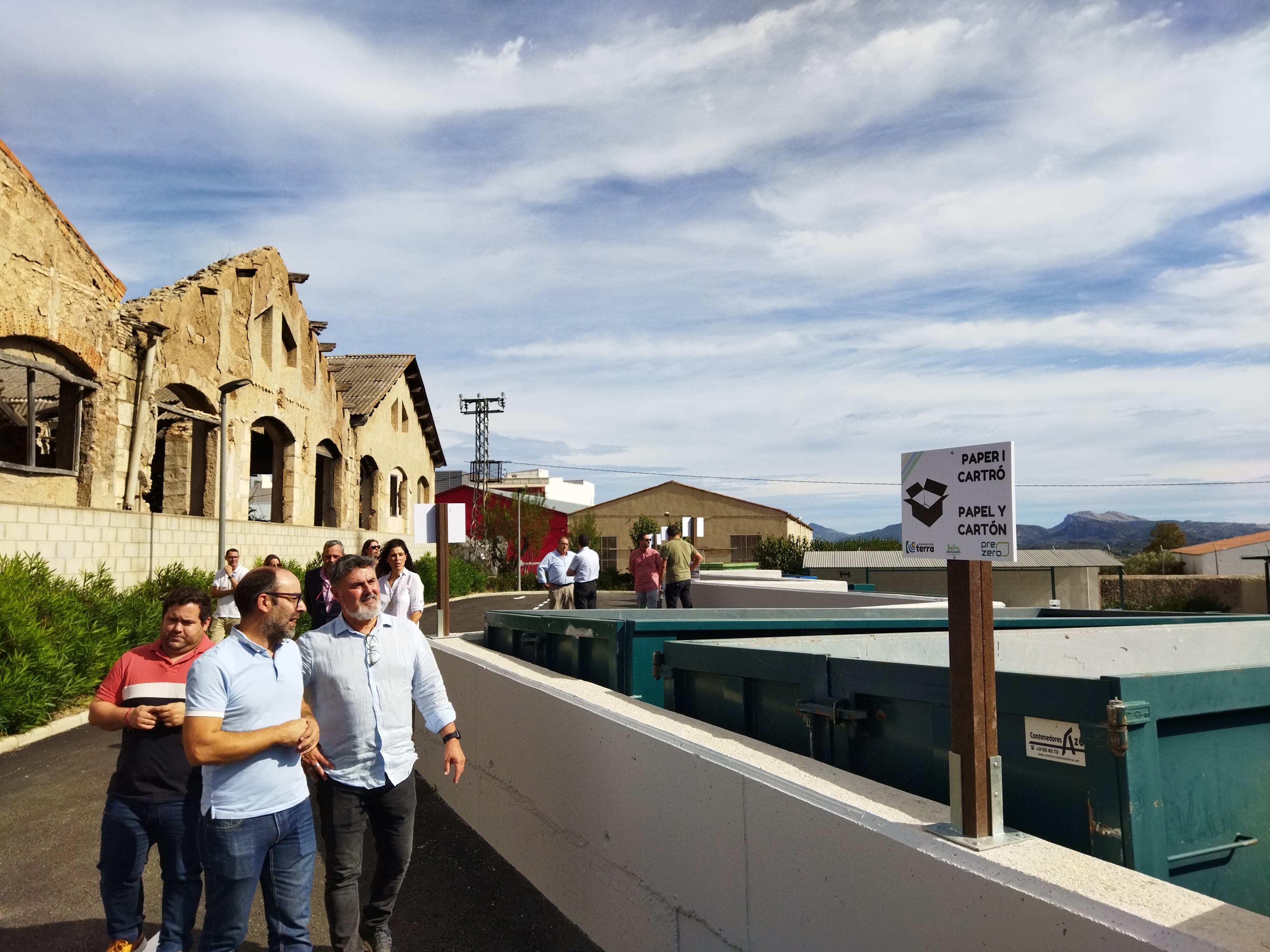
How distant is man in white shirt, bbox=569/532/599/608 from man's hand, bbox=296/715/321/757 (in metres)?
11.8

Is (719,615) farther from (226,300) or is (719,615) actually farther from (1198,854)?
(226,300)

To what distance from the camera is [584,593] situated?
16203 mm

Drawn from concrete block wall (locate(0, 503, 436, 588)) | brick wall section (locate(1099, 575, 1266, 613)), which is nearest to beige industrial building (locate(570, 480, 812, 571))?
brick wall section (locate(1099, 575, 1266, 613))

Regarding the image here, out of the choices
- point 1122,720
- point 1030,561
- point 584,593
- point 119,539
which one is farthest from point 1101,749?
point 1030,561

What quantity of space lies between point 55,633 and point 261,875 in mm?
9703

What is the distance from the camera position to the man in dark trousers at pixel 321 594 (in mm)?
8758

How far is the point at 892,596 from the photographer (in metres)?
15.5

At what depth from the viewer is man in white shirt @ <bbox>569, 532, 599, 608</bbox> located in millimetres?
16094

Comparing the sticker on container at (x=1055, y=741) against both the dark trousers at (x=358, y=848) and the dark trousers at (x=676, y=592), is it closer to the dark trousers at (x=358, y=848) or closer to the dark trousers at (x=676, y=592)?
the dark trousers at (x=358, y=848)

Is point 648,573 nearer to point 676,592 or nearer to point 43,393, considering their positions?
point 676,592

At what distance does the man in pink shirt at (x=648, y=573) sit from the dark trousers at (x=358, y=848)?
1263cm

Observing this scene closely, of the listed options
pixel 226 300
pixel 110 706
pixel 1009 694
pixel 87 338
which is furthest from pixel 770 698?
pixel 226 300

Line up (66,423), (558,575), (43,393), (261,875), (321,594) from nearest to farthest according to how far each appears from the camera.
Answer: (261,875), (321,594), (558,575), (66,423), (43,393)

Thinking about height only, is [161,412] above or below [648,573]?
above
